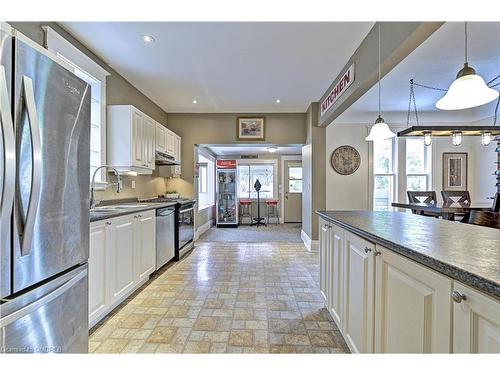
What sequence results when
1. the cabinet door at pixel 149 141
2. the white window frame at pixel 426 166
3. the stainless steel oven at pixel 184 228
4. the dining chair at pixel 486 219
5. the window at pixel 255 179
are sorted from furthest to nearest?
1. the window at pixel 255 179
2. the white window frame at pixel 426 166
3. the stainless steel oven at pixel 184 228
4. the cabinet door at pixel 149 141
5. the dining chair at pixel 486 219

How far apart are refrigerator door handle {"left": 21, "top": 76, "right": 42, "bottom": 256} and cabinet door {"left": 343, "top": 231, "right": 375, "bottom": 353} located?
5.21 feet

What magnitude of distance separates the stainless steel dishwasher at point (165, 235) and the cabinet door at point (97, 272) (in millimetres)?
1177

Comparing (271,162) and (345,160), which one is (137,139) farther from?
(271,162)

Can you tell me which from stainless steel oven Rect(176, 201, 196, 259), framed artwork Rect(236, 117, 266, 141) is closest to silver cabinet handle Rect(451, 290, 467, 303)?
stainless steel oven Rect(176, 201, 196, 259)

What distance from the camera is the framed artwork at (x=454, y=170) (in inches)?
228

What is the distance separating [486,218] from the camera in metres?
2.80

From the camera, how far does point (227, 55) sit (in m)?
3.03

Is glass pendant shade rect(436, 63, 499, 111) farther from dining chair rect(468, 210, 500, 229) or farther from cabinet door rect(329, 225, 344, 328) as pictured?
dining chair rect(468, 210, 500, 229)

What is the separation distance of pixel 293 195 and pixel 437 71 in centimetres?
553

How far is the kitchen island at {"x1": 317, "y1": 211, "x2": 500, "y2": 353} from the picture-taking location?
0.76m

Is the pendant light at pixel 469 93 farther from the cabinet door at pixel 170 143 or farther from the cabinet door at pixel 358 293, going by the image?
the cabinet door at pixel 170 143

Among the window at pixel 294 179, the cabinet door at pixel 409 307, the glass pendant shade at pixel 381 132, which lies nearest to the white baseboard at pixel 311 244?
the glass pendant shade at pixel 381 132
